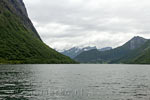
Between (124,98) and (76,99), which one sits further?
(124,98)

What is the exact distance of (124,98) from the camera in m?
47.5

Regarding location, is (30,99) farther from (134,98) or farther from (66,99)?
(134,98)

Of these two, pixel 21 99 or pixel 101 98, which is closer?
pixel 21 99

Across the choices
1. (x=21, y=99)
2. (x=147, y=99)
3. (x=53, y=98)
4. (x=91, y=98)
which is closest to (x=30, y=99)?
(x=21, y=99)

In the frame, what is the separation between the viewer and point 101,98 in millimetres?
46969

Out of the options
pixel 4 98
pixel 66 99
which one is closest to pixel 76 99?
pixel 66 99

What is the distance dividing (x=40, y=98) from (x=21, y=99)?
4.37 metres

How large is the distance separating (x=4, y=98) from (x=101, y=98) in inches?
917

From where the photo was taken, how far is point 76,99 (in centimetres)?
4416

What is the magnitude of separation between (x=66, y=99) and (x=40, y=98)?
634 centimetres

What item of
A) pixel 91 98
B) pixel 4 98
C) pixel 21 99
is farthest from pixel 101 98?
pixel 4 98

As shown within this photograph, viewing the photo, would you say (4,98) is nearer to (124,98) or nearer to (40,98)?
(40,98)

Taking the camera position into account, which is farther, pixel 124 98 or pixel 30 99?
pixel 124 98

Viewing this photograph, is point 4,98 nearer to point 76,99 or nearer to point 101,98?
point 76,99
